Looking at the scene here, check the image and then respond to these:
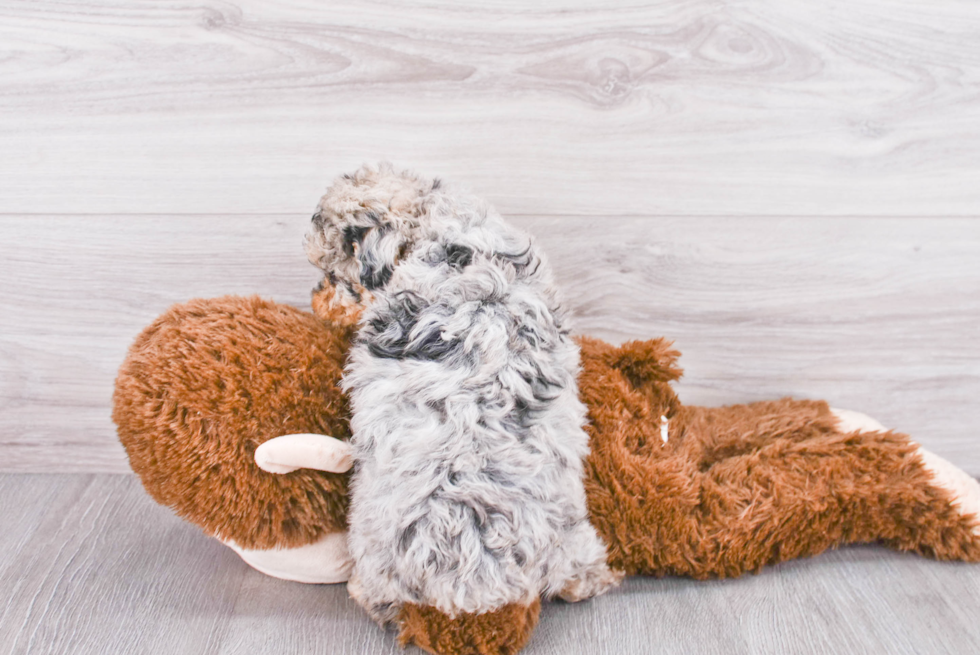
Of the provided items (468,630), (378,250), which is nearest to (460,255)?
(378,250)

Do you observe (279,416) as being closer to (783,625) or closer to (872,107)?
(783,625)

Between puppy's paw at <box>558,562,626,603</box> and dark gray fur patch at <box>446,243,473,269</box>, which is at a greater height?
dark gray fur patch at <box>446,243,473,269</box>

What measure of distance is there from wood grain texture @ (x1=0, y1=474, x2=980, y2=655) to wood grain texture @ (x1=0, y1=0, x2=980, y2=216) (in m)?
0.44

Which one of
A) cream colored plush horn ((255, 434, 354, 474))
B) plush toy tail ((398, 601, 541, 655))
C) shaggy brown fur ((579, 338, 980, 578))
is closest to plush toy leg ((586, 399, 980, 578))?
shaggy brown fur ((579, 338, 980, 578))

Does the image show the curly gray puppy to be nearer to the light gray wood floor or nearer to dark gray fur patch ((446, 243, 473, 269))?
dark gray fur patch ((446, 243, 473, 269))

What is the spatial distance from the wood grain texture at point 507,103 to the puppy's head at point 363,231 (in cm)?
20

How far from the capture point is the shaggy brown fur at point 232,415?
0.66 metres

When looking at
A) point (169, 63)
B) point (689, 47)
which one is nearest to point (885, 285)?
point (689, 47)

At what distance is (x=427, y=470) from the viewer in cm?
61

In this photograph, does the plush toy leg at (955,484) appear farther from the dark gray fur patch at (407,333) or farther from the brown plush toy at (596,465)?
the dark gray fur patch at (407,333)

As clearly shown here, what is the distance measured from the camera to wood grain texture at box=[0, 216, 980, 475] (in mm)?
907

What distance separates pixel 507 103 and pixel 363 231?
301 mm

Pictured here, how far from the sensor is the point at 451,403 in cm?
62

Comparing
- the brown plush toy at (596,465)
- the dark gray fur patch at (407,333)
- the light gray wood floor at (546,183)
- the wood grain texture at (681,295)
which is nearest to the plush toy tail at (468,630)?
the brown plush toy at (596,465)
